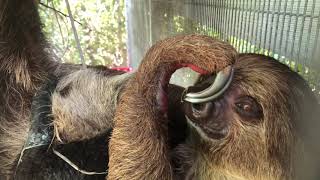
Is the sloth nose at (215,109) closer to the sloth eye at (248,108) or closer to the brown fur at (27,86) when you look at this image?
the sloth eye at (248,108)

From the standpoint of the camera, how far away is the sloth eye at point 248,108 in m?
1.24

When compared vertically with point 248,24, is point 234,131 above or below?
below

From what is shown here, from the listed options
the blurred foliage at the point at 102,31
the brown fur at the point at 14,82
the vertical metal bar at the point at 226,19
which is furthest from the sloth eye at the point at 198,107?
the blurred foliage at the point at 102,31

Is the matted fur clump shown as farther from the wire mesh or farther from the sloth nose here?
the wire mesh

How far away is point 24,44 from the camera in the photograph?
180 cm

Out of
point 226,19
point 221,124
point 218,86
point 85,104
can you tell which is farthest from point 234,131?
point 226,19

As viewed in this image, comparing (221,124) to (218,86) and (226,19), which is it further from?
(226,19)

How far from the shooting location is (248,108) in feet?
4.13

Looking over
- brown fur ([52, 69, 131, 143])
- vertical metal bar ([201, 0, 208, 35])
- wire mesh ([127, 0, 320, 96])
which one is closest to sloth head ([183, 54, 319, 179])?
wire mesh ([127, 0, 320, 96])

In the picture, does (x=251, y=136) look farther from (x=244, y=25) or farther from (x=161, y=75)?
(x=244, y=25)

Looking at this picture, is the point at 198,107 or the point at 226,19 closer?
the point at 198,107

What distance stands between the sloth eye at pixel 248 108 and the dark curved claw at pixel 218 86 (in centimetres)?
9

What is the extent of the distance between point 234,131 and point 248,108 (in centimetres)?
8

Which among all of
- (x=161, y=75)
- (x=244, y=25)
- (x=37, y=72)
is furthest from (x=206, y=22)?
(x=161, y=75)
